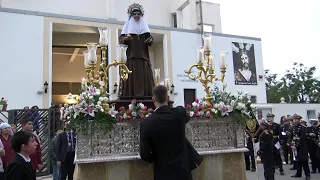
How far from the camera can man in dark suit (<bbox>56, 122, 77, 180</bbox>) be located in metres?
7.23

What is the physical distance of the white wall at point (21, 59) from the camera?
14.3 meters

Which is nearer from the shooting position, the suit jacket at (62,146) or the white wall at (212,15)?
the suit jacket at (62,146)

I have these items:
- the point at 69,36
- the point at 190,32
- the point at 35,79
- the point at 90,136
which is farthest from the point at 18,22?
the point at 90,136

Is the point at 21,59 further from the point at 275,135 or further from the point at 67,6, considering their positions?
the point at 275,135

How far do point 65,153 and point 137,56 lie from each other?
9.98 feet

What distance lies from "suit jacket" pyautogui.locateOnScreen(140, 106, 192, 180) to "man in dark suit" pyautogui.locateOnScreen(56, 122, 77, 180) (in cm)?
425

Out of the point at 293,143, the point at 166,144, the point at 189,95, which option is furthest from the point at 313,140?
the point at 189,95

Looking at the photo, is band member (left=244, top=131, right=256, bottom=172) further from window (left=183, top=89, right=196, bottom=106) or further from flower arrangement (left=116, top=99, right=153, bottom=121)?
window (left=183, top=89, right=196, bottom=106)

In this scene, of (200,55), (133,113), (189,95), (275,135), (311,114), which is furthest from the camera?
(311,114)

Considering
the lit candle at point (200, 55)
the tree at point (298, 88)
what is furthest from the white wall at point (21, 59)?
the tree at point (298, 88)

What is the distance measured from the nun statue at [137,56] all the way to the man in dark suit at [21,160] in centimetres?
273

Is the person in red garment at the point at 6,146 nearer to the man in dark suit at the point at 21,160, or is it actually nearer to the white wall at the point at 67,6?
the man in dark suit at the point at 21,160

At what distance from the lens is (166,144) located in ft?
11.2

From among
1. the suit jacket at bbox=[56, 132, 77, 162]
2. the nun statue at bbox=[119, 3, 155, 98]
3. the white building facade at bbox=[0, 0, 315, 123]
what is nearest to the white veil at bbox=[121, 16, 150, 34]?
the nun statue at bbox=[119, 3, 155, 98]
